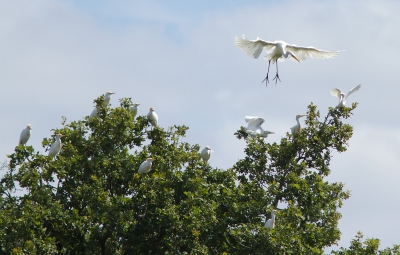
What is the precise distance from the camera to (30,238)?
52.7 ft

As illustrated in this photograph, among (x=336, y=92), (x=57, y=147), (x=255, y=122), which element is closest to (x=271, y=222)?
(x=57, y=147)

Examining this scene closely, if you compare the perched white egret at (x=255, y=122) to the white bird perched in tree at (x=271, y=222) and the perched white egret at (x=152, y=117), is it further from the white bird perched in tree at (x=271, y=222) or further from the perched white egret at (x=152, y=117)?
the white bird perched in tree at (x=271, y=222)

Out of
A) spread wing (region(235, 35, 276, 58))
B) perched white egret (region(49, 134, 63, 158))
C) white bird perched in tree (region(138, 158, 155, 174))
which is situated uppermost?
spread wing (region(235, 35, 276, 58))

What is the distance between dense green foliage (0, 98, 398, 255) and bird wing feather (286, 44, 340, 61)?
6.04 ft

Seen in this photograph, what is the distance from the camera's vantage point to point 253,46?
65.9 feet

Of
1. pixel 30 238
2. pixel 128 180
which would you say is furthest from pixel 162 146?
pixel 30 238

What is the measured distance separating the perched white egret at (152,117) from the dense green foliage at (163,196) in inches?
11.5

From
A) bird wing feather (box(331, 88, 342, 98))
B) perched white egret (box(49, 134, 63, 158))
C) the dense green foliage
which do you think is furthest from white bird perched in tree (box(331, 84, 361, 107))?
perched white egret (box(49, 134, 63, 158))

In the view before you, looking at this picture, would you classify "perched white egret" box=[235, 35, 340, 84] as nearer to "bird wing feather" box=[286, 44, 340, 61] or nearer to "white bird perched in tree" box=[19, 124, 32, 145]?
"bird wing feather" box=[286, 44, 340, 61]

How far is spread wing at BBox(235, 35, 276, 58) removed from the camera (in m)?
19.9

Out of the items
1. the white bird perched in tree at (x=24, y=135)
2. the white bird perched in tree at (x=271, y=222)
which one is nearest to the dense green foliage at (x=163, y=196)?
Answer: the white bird perched in tree at (x=271, y=222)

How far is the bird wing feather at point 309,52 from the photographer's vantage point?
20.5 metres

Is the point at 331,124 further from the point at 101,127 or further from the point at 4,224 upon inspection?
the point at 4,224

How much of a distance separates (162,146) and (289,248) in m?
3.90
